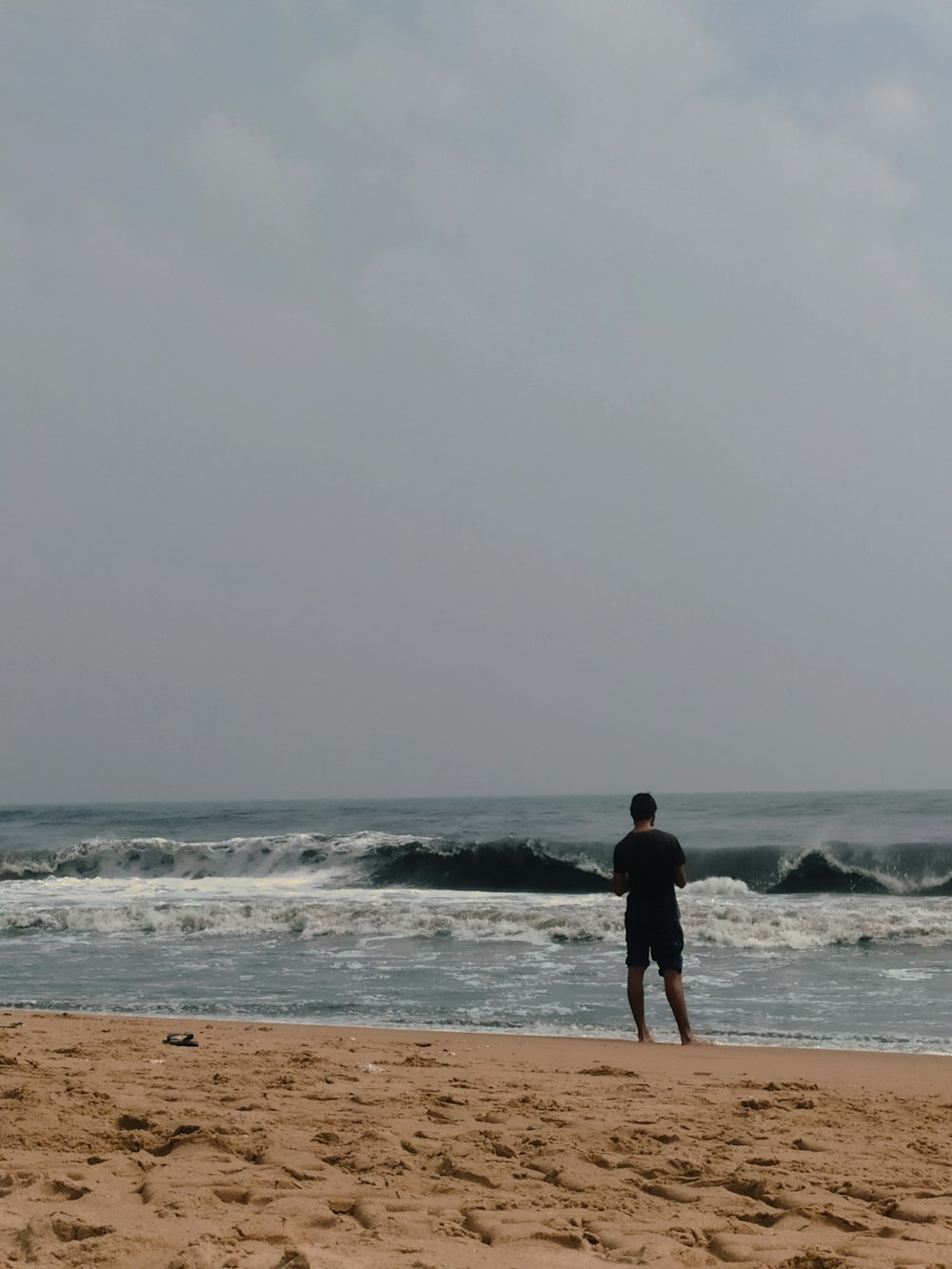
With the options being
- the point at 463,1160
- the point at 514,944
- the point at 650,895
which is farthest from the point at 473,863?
the point at 463,1160

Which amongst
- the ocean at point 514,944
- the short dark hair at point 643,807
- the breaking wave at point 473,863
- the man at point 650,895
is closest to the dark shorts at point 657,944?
the man at point 650,895

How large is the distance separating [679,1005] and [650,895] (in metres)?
0.72

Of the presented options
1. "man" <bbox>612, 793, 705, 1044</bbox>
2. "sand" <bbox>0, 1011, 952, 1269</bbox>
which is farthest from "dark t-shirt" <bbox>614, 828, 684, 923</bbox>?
"sand" <bbox>0, 1011, 952, 1269</bbox>

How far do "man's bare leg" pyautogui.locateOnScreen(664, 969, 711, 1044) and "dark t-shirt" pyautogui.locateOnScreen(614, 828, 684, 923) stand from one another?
0.36 metres

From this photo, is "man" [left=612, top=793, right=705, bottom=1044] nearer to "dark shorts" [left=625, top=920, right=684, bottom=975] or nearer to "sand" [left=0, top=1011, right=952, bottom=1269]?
"dark shorts" [left=625, top=920, right=684, bottom=975]

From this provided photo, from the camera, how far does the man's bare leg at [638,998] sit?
6969mm

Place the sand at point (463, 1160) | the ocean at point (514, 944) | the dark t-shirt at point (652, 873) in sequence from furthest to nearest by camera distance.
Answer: the ocean at point (514, 944) → the dark t-shirt at point (652, 873) → the sand at point (463, 1160)

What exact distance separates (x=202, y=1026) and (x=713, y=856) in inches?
666

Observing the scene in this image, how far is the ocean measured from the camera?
7969 mm

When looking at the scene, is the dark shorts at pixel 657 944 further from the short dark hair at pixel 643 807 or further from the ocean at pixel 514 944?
the short dark hair at pixel 643 807

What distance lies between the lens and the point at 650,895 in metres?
7.34

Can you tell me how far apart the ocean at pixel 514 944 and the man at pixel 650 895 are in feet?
1.76

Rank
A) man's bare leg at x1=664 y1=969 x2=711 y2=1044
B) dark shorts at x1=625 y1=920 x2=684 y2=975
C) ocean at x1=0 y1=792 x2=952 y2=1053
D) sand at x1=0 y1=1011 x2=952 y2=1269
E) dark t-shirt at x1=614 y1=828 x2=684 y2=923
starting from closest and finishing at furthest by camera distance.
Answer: sand at x1=0 y1=1011 x2=952 y2=1269 < man's bare leg at x1=664 y1=969 x2=711 y2=1044 < dark shorts at x1=625 y1=920 x2=684 y2=975 < dark t-shirt at x1=614 y1=828 x2=684 y2=923 < ocean at x1=0 y1=792 x2=952 y2=1053

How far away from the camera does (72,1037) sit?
657cm
